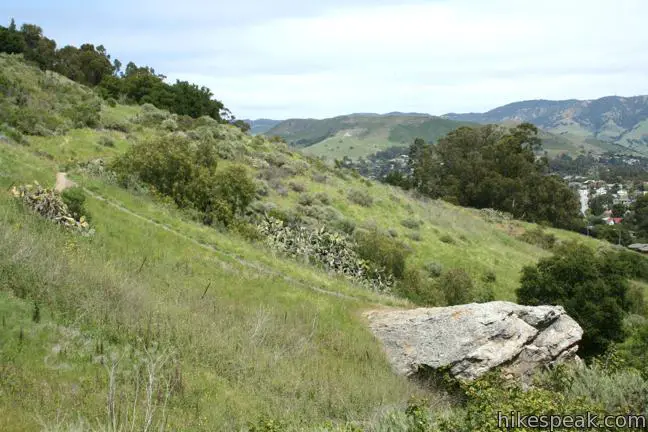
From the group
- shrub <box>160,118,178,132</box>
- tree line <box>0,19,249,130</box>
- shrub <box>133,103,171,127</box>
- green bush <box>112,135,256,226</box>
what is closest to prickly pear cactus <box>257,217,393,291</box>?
green bush <box>112,135,256,226</box>

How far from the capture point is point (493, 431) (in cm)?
578

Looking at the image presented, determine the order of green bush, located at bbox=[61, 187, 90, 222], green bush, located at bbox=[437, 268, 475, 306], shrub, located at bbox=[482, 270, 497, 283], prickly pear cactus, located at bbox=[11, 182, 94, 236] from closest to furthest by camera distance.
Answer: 1. prickly pear cactus, located at bbox=[11, 182, 94, 236]
2. green bush, located at bbox=[61, 187, 90, 222]
3. green bush, located at bbox=[437, 268, 475, 306]
4. shrub, located at bbox=[482, 270, 497, 283]

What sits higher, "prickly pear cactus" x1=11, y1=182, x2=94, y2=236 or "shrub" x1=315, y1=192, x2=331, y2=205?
"prickly pear cactus" x1=11, y1=182, x2=94, y2=236

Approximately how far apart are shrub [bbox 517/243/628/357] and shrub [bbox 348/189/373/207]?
12.6 metres

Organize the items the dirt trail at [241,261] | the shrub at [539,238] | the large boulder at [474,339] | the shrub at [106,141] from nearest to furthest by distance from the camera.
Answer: the large boulder at [474,339]
the dirt trail at [241,261]
the shrub at [106,141]
the shrub at [539,238]

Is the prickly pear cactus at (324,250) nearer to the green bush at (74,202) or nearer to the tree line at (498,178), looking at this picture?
the green bush at (74,202)

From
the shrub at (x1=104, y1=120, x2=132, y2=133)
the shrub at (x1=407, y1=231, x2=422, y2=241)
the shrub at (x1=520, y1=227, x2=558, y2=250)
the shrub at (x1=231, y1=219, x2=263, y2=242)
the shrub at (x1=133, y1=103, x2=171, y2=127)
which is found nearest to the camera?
the shrub at (x1=231, y1=219, x2=263, y2=242)

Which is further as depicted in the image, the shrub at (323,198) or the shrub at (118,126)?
the shrub at (118,126)

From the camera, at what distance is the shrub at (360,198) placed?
3416 centimetres

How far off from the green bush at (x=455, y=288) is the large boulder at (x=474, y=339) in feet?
26.0

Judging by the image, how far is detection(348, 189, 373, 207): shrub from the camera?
34.2 meters

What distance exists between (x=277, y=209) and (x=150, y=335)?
17837mm

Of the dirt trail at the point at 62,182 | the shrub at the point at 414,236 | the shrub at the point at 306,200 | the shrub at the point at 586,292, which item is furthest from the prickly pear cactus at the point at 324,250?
the dirt trail at the point at 62,182

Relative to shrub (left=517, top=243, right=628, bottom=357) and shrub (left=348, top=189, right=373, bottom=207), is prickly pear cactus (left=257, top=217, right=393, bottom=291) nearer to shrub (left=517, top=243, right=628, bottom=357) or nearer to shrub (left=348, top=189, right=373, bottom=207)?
shrub (left=517, top=243, right=628, bottom=357)
